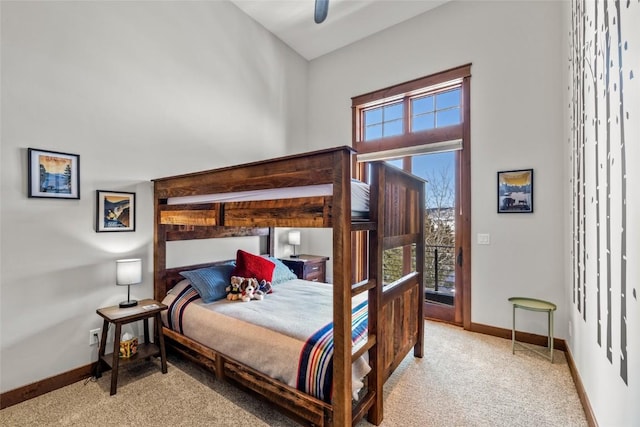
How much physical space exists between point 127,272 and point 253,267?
110 cm

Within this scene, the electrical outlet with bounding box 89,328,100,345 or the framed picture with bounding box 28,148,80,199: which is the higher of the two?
the framed picture with bounding box 28,148,80,199

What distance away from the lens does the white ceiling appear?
354cm

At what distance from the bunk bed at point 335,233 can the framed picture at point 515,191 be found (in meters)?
1.09

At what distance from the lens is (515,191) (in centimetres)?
309

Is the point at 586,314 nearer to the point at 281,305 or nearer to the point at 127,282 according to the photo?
the point at 281,305

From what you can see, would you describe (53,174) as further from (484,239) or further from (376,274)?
(484,239)

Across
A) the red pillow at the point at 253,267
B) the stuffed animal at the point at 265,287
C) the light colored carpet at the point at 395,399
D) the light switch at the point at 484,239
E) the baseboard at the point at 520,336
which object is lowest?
the light colored carpet at the point at 395,399

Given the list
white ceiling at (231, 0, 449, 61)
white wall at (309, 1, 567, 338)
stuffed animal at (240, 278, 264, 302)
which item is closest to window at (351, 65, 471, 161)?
white wall at (309, 1, 567, 338)

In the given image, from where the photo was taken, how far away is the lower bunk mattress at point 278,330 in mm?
1708

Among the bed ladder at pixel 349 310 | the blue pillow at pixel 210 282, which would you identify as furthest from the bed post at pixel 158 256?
the bed ladder at pixel 349 310

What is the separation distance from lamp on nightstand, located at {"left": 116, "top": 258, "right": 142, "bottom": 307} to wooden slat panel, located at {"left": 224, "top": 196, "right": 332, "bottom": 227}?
40.8 inches

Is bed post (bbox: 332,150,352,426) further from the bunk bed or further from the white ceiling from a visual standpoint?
the white ceiling

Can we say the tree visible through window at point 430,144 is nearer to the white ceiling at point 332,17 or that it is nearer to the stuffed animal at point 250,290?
the white ceiling at point 332,17

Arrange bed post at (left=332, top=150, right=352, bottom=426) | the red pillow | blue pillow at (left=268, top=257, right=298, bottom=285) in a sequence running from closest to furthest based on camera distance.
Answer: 1. bed post at (left=332, top=150, right=352, bottom=426)
2. the red pillow
3. blue pillow at (left=268, top=257, right=298, bottom=285)
